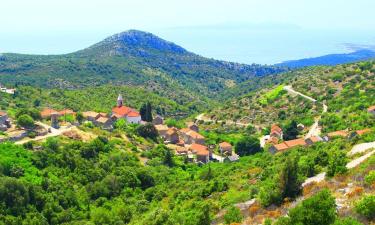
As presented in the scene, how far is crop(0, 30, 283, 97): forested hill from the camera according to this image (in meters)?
116

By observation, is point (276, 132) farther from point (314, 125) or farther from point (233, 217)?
point (233, 217)

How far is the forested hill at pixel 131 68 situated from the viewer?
382 ft

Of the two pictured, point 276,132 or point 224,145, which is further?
point 276,132

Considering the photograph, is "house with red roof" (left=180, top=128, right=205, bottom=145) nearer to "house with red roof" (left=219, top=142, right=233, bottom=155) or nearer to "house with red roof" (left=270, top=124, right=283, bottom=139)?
"house with red roof" (left=219, top=142, right=233, bottom=155)

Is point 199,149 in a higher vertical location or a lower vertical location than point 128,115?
lower

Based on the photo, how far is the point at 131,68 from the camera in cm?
13638

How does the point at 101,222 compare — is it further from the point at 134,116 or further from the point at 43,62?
the point at 43,62

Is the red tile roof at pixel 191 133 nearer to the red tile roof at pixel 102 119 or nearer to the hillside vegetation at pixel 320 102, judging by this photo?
the red tile roof at pixel 102 119

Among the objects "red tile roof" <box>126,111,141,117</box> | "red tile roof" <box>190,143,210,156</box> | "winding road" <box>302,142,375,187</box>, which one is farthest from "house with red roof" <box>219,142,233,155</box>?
"winding road" <box>302,142,375,187</box>

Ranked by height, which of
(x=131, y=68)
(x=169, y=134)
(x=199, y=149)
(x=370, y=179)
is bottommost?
(x=199, y=149)

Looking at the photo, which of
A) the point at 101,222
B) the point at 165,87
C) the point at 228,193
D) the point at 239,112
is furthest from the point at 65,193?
the point at 165,87

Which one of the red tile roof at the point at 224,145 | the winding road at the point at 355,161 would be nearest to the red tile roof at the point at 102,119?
the red tile roof at the point at 224,145

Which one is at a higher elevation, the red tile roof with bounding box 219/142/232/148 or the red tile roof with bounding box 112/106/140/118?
the red tile roof with bounding box 112/106/140/118

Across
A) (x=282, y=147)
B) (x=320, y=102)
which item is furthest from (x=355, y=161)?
(x=320, y=102)
